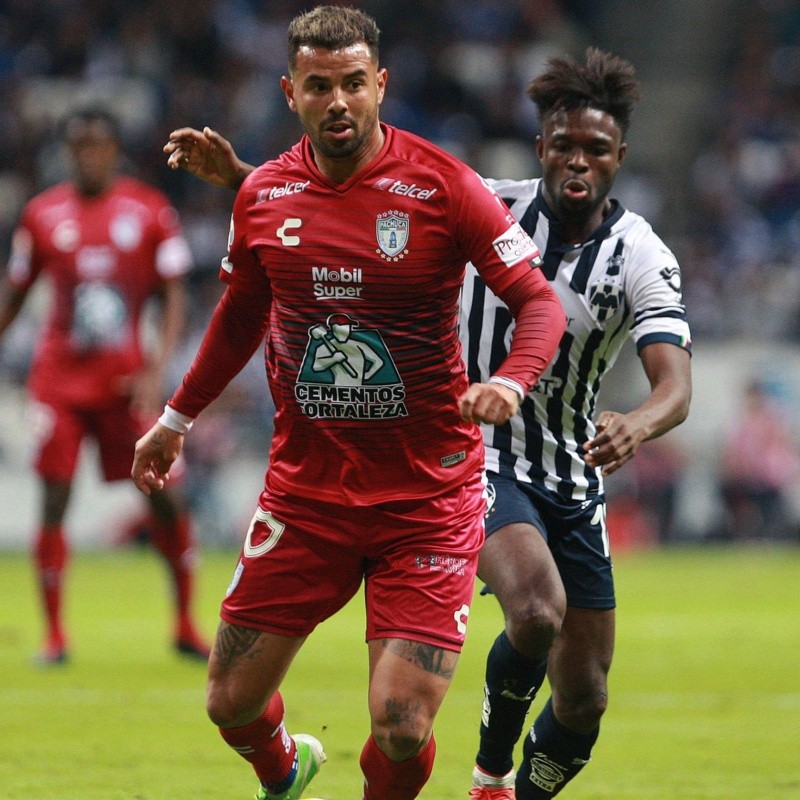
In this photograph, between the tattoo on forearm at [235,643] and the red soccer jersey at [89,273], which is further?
the red soccer jersey at [89,273]

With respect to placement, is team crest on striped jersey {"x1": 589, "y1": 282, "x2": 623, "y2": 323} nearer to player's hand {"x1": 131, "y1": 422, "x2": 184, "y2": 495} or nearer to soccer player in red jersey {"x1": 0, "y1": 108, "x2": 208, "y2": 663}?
player's hand {"x1": 131, "y1": 422, "x2": 184, "y2": 495}

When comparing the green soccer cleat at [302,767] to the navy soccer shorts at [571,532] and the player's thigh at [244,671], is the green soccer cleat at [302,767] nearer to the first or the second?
the player's thigh at [244,671]

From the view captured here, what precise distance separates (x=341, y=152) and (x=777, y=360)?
45.5 feet

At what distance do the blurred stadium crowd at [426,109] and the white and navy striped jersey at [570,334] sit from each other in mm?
12164

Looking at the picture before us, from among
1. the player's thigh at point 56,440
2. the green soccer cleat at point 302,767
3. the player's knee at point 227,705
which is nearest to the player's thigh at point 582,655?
the green soccer cleat at point 302,767

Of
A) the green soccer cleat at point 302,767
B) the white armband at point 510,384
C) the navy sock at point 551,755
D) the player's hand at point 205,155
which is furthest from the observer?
the navy sock at point 551,755

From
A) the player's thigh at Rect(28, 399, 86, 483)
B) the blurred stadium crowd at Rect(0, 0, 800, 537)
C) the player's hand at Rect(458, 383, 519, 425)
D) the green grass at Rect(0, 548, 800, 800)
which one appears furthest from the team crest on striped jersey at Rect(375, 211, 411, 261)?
the blurred stadium crowd at Rect(0, 0, 800, 537)

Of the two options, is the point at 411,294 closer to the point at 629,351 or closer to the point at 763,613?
the point at 763,613

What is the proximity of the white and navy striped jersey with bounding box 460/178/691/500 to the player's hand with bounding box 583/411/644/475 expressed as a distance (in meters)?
0.89

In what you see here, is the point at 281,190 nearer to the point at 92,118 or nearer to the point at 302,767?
the point at 302,767

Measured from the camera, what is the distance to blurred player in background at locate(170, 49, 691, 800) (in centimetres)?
518

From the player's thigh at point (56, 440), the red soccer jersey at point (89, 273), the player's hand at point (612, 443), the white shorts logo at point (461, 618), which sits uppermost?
the player's hand at point (612, 443)

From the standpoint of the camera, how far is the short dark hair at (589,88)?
5430 mm

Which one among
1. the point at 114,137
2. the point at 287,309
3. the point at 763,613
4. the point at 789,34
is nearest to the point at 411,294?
the point at 287,309
